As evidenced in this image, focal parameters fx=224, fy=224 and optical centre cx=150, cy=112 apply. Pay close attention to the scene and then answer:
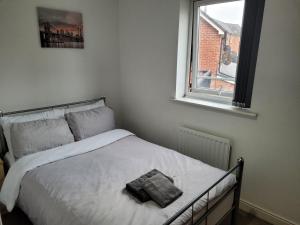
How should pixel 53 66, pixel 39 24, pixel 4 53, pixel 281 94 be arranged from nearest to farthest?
1. pixel 281 94
2. pixel 4 53
3. pixel 39 24
4. pixel 53 66

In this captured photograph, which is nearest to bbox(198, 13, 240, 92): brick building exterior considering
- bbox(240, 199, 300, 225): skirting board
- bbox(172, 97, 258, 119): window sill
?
bbox(172, 97, 258, 119): window sill

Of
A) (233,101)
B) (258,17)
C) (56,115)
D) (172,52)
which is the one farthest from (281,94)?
(56,115)

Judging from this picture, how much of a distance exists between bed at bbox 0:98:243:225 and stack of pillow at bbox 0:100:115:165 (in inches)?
3.9

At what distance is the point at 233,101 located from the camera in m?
2.22

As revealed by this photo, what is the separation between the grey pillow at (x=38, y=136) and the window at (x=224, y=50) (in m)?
1.51

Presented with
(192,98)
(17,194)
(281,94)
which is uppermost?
(281,94)

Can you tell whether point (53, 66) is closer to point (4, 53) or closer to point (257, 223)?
point (4, 53)

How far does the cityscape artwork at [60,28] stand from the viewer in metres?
2.49

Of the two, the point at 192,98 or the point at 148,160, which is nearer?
the point at 148,160

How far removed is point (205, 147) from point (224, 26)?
1286mm

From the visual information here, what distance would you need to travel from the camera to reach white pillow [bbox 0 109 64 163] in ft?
7.34

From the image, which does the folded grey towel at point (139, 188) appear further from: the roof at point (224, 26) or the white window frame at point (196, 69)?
the roof at point (224, 26)

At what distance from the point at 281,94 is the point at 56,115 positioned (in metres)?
2.33

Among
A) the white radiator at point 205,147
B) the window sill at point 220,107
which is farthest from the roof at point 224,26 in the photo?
the white radiator at point 205,147
